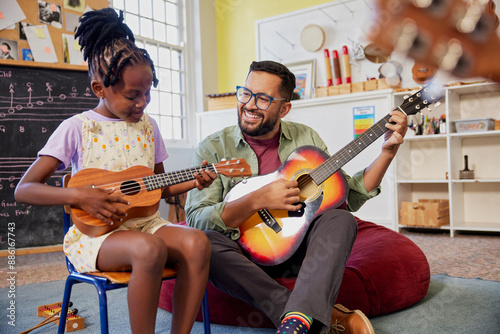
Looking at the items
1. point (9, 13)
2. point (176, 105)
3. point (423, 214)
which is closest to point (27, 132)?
point (9, 13)

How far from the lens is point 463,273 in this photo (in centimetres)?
235

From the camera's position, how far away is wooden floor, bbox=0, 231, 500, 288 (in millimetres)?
2431

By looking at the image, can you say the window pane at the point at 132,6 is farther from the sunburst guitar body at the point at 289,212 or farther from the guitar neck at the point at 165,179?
the guitar neck at the point at 165,179

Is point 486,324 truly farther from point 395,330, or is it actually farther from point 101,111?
point 101,111

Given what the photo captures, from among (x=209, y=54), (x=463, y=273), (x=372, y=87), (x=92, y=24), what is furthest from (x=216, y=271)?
(x=209, y=54)

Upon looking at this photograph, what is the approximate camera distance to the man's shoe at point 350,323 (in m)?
1.33

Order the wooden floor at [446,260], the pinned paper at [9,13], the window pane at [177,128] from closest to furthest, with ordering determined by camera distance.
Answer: the wooden floor at [446,260] → the pinned paper at [9,13] → the window pane at [177,128]

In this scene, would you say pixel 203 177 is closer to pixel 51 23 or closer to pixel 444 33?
pixel 444 33

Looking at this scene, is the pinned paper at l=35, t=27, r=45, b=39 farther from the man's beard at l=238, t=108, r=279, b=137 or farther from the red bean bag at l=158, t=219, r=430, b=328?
the red bean bag at l=158, t=219, r=430, b=328

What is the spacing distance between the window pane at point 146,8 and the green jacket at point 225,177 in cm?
336

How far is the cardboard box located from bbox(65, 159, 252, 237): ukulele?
9.02 feet

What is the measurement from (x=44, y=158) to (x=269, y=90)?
2.85 ft

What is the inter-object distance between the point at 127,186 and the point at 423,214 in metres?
2.97

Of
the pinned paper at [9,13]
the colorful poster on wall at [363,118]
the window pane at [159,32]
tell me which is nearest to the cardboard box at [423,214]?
the colorful poster on wall at [363,118]
